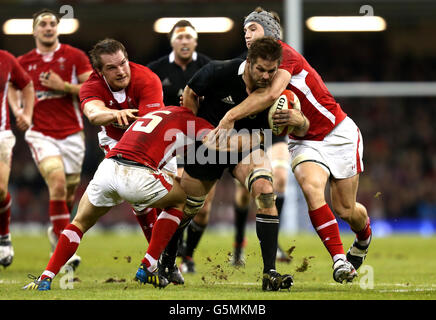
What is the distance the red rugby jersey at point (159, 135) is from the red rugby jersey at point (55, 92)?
2727 mm

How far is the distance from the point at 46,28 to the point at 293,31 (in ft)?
27.8

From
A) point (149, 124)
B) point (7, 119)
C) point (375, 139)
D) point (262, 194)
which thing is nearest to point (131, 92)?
point (149, 124)

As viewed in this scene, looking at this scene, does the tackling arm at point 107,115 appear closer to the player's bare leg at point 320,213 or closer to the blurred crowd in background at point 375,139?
the player's bare leg at point 320,213

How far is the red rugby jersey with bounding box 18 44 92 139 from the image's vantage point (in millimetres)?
8305

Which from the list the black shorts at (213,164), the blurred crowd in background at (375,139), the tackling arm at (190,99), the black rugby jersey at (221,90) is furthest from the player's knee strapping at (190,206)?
the blurred crowd in background at (375,139)

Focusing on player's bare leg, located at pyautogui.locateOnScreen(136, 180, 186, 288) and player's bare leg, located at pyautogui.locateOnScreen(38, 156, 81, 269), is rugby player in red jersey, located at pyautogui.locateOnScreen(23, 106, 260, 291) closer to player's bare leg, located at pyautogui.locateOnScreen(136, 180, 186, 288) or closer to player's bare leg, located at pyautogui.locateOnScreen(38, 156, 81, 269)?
player's bare leg, located at pyautogui.locateOnScreen(136, 180, 186, 288)

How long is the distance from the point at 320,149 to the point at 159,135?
1410 millimetres

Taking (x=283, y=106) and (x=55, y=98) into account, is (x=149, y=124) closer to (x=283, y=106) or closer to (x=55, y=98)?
(x=283, y=106)

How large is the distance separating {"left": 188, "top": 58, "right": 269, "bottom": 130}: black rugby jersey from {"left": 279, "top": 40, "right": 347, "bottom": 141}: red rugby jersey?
37 centimetres

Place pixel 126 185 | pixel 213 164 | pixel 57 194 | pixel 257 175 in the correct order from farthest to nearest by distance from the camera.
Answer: pixel 57 194
pixel 213 164
pixel 257 175
pixel 126 185

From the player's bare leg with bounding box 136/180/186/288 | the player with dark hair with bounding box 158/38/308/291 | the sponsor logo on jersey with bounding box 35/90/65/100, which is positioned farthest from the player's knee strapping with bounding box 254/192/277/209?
the sponsor logo on jersey with bounding box 35/90/65/100

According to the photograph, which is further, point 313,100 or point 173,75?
point 173,75

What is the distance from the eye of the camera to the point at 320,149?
20.1ft
